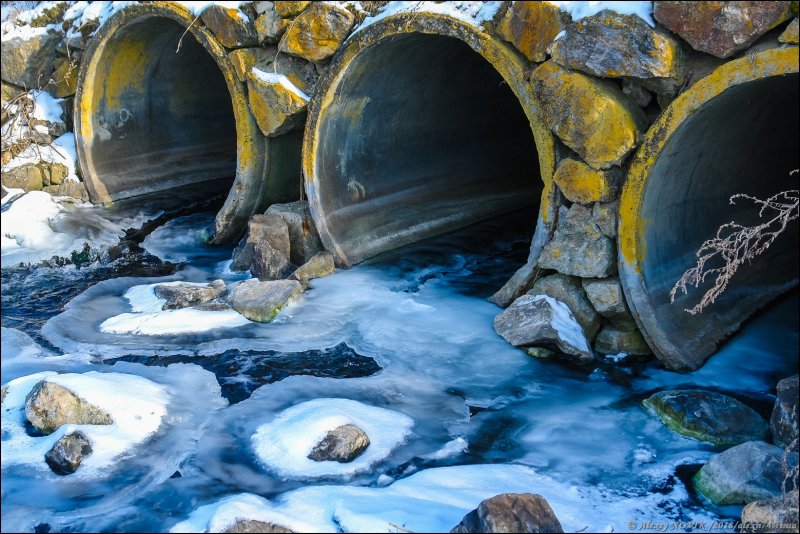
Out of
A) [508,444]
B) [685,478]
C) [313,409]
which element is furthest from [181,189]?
[685,478]

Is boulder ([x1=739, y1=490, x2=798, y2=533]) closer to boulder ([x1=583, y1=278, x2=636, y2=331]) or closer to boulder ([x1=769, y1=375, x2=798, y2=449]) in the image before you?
boulder ([x1=769, y1=375, x2=798, y2=449])

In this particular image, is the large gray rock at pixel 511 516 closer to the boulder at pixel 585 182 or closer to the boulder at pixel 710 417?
the boulder at pixel 710 417

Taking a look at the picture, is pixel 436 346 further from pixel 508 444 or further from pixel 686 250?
pixel 686 250

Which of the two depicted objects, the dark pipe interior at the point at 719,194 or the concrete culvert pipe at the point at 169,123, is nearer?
the dark pipe interior at the point at 719,194

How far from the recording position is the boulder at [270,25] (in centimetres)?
642

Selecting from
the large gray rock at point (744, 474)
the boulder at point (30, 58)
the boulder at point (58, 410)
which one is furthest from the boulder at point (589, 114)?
the boulder at point (30, 58)

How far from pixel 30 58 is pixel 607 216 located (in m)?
6.45

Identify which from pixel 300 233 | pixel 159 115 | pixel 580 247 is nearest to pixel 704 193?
pixel 580 247

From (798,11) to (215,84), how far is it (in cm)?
707

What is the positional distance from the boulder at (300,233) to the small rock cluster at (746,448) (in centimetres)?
317

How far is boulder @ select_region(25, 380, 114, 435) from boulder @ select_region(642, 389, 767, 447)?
9.90ft

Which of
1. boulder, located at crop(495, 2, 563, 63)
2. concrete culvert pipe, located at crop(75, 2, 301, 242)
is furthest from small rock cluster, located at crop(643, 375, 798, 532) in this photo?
concrete culvert pipe, located at crop(75, 2, 301, 242)

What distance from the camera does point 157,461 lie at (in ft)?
13.2

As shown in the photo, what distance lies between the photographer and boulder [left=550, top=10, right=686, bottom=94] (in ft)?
15.1
